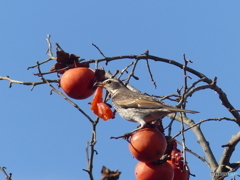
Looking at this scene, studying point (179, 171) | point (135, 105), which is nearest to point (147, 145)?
point (179, 171)

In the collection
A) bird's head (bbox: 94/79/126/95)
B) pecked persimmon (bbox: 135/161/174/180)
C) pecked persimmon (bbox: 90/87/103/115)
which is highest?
bird's head (bbox: 94/79/126/95)

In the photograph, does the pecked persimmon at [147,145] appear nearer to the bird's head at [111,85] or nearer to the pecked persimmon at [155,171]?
the pecked persimmon at [155,171]

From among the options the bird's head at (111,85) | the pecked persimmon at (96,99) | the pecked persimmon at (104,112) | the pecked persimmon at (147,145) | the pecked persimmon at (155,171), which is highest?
the bird's head at (111,85)

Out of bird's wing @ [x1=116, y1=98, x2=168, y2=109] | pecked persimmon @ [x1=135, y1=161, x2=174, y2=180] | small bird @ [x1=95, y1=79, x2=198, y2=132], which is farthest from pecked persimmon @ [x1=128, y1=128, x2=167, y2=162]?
bird's wing @ [x1=116, y1=98, x2=168, y2=109]

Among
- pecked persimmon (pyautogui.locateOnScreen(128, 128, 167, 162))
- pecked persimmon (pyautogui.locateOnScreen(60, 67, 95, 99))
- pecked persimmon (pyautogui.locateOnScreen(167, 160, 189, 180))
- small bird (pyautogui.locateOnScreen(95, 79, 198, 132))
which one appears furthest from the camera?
small bird (pyautogui.locateOnScreen(95, 79, 198, 132))

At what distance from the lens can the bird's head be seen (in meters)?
5.23

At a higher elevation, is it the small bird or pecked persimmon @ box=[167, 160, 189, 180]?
the small bird

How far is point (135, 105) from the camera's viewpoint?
5.73m

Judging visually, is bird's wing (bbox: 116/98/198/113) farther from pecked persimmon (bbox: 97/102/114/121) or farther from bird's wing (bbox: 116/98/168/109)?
pecked persimmon (bbox: 97/102/114/121)

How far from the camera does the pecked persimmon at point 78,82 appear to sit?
16.9 ft

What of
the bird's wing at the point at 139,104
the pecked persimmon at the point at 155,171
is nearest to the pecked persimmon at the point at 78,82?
the bird's wing at the point at 139,104

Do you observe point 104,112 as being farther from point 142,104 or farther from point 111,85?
point 142,104

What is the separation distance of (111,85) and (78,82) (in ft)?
2.04

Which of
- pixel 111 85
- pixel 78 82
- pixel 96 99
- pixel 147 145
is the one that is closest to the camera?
pixel 147 145
